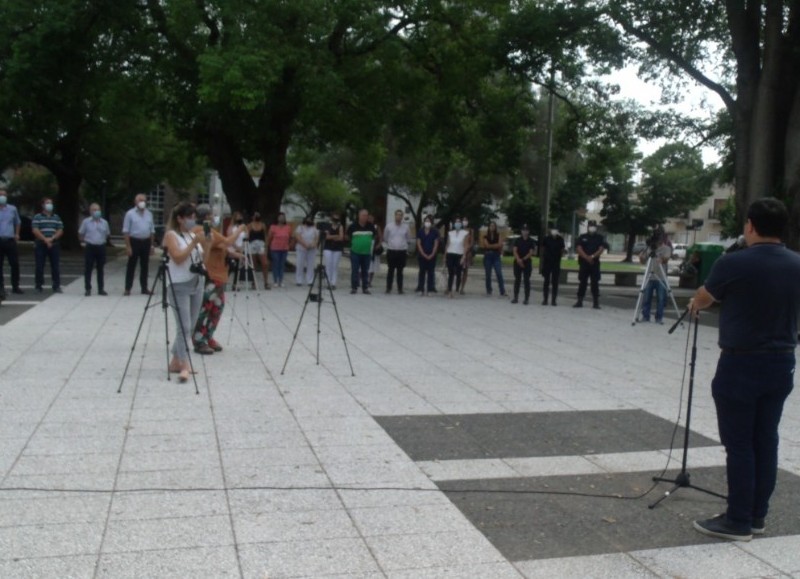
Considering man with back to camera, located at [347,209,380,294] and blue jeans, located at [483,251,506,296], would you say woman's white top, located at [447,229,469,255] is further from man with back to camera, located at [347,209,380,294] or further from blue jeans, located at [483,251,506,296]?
man with back to camera, located at [347,209,380,294]

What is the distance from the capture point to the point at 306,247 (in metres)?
21.7

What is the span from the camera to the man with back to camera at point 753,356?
4957 millimetres

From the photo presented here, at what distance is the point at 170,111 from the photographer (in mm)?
28141

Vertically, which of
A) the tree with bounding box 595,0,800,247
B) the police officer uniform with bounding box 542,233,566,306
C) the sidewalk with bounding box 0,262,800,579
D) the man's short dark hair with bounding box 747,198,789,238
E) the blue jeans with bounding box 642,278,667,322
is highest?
the tree with bounding box 595,0,800,247

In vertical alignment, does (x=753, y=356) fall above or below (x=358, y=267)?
above

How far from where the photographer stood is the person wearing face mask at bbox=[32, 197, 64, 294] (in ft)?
58.6

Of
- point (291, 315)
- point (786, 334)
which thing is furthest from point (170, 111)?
point (786, 334)

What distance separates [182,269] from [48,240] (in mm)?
9753

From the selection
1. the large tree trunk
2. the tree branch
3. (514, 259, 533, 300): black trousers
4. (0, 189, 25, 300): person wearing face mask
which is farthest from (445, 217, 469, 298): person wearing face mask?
the large tree trunk

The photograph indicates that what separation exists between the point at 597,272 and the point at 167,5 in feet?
44.0

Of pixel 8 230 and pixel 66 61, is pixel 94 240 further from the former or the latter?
pixel 66 61

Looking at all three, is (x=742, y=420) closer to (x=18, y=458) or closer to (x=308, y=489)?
(x=308, y=489)

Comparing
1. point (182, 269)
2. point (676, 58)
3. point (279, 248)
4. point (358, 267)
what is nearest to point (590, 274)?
point (358, 267)

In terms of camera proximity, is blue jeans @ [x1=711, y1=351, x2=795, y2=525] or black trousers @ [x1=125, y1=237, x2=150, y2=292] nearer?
blue jeans @ [x1=711, y1=351, x2=795, y2=525]
